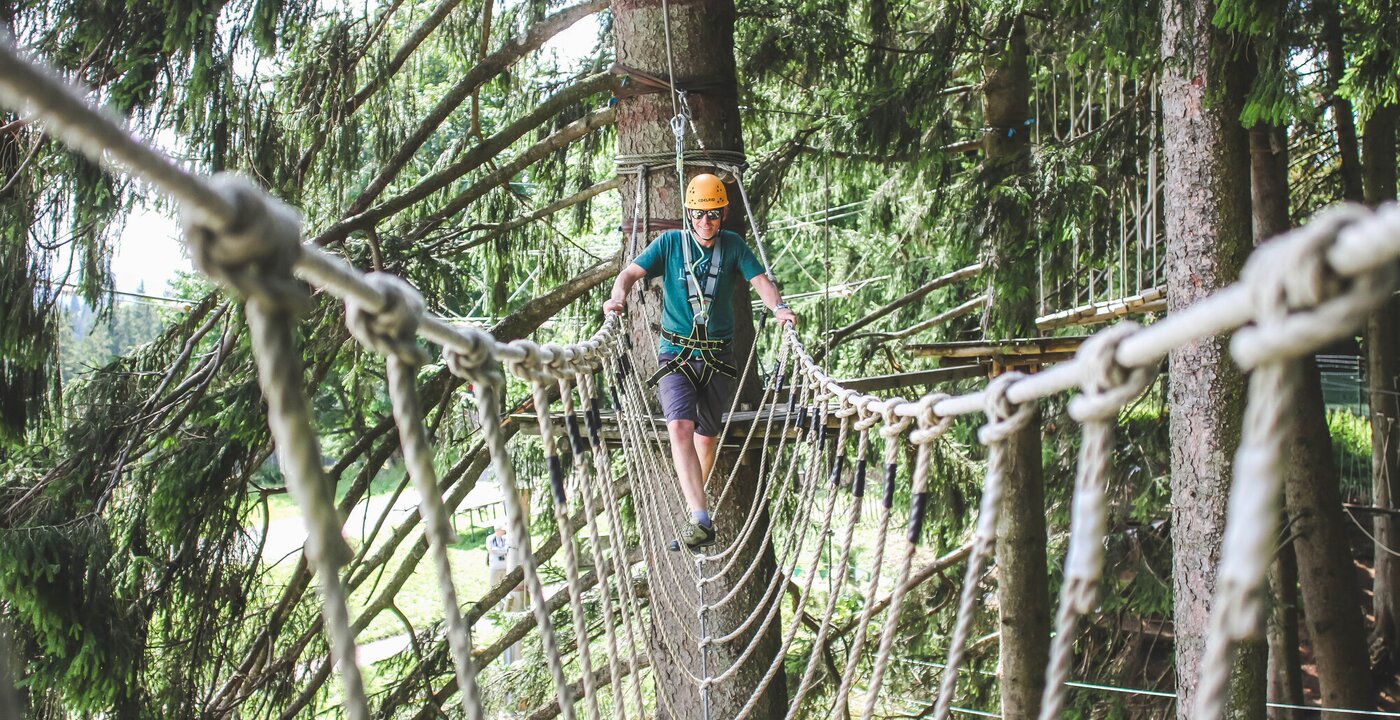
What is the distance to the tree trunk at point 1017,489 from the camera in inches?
184

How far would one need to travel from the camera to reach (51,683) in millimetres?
3473

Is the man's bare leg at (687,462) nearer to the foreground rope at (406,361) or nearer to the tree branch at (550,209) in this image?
the tree branch at (550,209)

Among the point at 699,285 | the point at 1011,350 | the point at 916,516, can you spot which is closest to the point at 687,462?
the point at 699,285

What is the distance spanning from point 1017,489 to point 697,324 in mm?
2134

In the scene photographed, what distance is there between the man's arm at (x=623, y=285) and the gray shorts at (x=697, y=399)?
0.26 metres

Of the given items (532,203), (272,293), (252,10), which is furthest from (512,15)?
(272,293)

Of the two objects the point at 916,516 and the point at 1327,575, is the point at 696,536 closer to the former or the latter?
the point at 916,516

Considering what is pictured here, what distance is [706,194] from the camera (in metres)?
3.49

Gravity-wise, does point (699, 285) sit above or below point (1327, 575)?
above

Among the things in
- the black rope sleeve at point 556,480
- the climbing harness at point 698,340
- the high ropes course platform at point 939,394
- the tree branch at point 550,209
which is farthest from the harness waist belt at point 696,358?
the high ropes course platform at point 939,394

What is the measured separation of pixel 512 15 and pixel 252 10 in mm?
1968

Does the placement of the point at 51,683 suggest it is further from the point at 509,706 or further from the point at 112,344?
the point at 112,344

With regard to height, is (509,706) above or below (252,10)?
below

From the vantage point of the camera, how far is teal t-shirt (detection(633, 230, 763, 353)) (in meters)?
3.46
